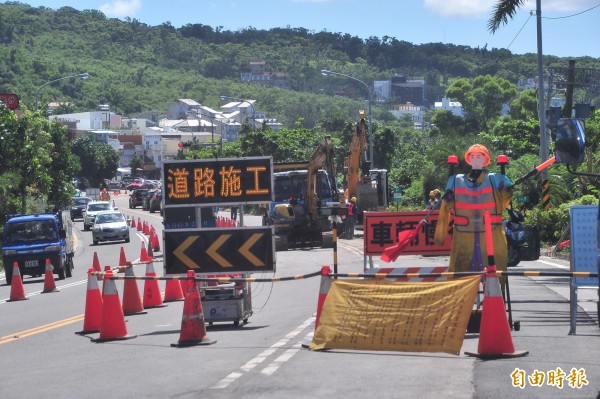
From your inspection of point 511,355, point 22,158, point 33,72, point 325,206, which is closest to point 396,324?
point 511,355

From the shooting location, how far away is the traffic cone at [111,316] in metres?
14.9

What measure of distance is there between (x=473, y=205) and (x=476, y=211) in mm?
79

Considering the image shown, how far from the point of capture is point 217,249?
16.3 m

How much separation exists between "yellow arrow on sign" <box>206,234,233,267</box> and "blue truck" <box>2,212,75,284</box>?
1573 centimetres

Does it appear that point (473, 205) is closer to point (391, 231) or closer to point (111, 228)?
point (391, 231)

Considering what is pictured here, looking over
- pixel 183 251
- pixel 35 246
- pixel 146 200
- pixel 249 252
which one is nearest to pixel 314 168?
pixel 35 246

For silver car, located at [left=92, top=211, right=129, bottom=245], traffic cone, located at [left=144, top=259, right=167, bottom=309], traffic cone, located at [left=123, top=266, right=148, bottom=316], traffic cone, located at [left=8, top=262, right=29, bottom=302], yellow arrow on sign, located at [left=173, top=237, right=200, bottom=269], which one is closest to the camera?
yellow arrow on sign, located at [left=173, top=237, right=200, bottom=269]

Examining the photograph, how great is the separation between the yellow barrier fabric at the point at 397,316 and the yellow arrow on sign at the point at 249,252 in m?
3.74

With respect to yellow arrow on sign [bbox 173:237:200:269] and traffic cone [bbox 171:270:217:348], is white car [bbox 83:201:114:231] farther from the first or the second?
traffic cone [bbox 171:270:217:348]

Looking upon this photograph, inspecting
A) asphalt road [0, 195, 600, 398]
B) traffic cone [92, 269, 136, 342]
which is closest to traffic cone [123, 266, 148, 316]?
asphalt road [0, 195, 600, 398]

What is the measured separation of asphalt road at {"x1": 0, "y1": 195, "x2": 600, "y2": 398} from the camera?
1023 cm

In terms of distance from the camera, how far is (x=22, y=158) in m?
46.3

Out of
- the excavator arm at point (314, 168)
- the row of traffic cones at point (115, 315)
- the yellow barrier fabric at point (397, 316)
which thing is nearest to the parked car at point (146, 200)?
the excavator arm at point (314, 168)

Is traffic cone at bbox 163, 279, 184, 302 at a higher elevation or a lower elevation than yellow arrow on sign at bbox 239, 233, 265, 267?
lower
